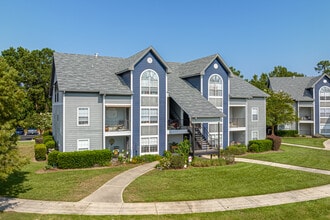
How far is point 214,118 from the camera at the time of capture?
27.7 metres

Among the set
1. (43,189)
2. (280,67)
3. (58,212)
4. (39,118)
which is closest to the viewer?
(58,212)

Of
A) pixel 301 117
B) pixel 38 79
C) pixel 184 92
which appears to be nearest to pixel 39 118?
pixel 38 79

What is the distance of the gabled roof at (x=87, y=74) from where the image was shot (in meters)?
25.6

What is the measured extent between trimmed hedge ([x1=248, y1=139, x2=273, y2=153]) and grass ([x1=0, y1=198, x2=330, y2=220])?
1825cm

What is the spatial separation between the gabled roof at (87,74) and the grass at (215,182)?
1061cm

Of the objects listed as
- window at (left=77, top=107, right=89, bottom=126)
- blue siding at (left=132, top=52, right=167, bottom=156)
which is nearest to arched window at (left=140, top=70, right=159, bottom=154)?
blue siding at (left=132, top=52, right=167, bottom=156)

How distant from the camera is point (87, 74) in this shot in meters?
28.0

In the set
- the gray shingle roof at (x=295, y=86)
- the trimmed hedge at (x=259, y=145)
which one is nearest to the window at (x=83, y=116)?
the trimmed hedge at (x=259, y=145)

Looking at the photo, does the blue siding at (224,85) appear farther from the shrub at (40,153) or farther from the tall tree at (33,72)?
the tall tree at (33,72)

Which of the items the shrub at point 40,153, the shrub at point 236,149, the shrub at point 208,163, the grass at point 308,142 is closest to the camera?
the shrub at point 208,163

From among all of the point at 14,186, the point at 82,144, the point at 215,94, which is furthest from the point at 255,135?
the point at 14,186

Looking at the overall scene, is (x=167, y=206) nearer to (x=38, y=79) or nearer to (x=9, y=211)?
(x=9, y=211)

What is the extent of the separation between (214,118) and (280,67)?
230 ft

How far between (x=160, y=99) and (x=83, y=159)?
34.2 feet
